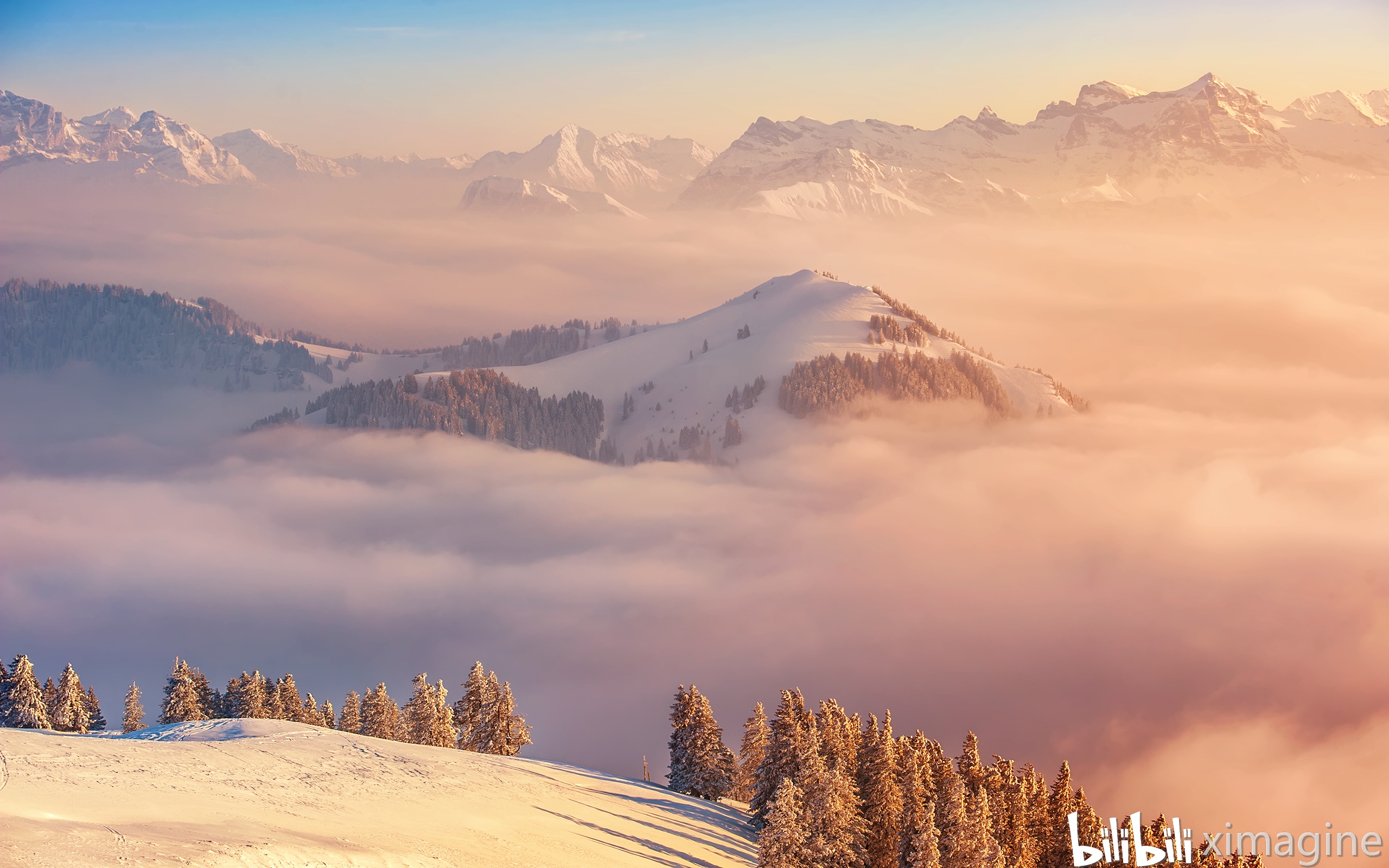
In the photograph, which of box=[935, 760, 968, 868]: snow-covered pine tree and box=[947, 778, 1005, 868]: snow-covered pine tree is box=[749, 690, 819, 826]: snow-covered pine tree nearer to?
box=[935, 760, 968, 868]: snow-covered pine tree

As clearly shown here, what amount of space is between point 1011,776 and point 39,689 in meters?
93.1

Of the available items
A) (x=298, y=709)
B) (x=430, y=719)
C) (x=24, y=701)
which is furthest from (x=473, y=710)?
(x=24, y=701)

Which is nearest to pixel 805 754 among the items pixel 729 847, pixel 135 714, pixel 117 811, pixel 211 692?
pixel 729 847

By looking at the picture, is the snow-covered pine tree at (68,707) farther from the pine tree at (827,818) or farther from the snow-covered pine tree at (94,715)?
the pine tree at (827,818)

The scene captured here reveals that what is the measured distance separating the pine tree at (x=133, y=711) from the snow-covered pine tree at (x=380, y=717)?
3179 centimetres

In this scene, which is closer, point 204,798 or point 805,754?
point 204,798

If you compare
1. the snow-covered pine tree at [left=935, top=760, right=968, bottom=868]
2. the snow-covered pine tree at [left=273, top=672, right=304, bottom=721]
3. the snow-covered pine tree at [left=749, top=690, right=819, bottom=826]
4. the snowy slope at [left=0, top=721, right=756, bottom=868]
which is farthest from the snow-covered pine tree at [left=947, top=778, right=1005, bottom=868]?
the snow-covered pine tree at [left=273, top=672, right=304, bottom=721]

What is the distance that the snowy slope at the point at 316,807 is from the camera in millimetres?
56188

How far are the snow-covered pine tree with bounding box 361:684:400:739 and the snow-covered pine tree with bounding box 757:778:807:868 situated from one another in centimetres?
5600

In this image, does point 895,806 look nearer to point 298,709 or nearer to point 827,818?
point 827,818

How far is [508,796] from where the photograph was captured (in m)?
82.0

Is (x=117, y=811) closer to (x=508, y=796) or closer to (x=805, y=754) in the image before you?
(x=508, y=796)

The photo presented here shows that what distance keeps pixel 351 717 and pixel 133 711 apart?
29.4m

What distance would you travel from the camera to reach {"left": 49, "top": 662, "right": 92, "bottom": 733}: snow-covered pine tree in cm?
12025
